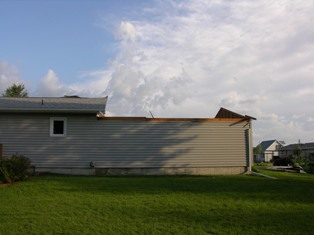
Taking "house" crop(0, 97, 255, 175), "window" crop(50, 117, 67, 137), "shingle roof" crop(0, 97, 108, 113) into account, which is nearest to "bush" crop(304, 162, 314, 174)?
"house" crop(0, 97, 255, 175)

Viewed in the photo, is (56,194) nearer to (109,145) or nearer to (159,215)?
(159,215)

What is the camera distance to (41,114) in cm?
1559

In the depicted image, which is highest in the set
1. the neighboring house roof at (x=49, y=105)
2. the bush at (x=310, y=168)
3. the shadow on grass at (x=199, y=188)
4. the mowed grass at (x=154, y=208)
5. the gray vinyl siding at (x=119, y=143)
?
the neighboring house roof at (x=49, y=105)

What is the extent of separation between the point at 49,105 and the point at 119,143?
11.0 ft

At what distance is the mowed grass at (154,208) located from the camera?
7.33 meters

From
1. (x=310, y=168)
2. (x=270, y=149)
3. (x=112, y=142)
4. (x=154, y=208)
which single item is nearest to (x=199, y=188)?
(x=154, y=208)

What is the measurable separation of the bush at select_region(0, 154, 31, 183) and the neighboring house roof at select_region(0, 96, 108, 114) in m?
2.67

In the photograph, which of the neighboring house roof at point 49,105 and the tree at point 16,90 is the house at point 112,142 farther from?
the tree at point 16,90

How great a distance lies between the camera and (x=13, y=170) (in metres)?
12.6

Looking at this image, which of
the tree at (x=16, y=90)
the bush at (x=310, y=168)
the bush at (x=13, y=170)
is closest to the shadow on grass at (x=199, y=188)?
the bush at (x=13, y=170)

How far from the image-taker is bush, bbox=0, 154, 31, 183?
40.6 feet

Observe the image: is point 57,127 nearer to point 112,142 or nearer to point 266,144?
point 112,142

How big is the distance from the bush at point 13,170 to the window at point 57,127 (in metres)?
2.63

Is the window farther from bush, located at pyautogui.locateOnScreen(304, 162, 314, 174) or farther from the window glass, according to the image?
bush, located at pyautogui.locateOnScreen(304, 162, 314, 174)
